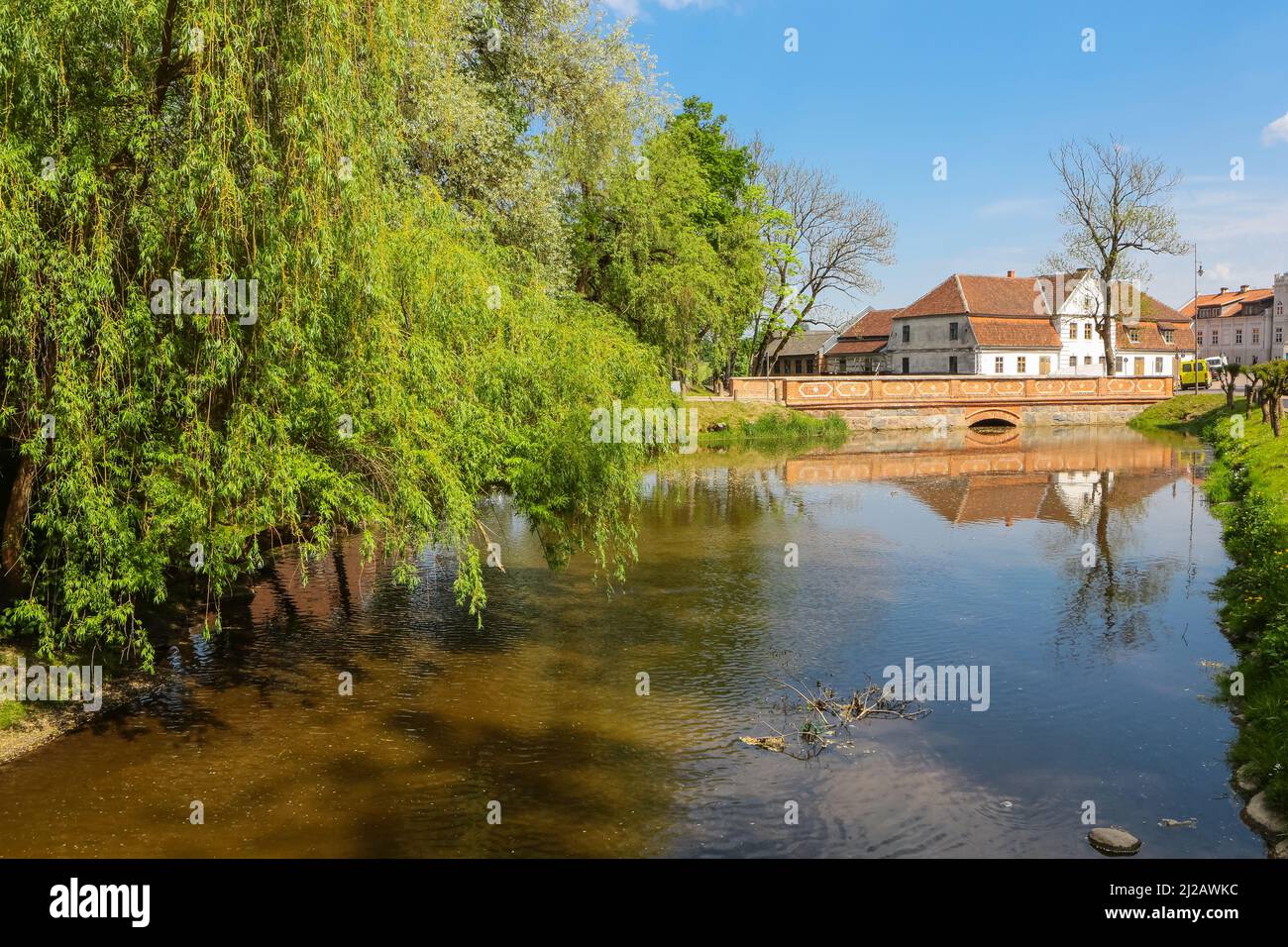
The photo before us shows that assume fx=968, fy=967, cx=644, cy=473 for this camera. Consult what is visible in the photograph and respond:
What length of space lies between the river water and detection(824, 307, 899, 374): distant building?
65.2 metres

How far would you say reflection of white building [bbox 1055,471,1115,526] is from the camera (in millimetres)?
31141

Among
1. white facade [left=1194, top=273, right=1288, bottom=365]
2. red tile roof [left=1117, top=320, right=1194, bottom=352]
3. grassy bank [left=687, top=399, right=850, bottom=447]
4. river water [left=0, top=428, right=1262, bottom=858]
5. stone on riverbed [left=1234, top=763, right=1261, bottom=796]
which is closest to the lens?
river water [left=0, top=428, right=1262, bottom=858]

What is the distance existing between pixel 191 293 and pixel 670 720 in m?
8.17

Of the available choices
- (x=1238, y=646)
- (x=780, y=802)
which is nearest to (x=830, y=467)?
(x=1238, y=646)

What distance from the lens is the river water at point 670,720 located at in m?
10.5

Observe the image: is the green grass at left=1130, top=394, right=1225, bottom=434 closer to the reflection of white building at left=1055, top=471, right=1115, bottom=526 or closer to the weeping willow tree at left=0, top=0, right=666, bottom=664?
the reflection of white building at left=1055, top=471, right=1115, bottom=526

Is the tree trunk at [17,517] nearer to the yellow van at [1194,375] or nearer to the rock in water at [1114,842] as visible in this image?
the rock in water at [1114,842]

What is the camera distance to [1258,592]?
17656 millimetres

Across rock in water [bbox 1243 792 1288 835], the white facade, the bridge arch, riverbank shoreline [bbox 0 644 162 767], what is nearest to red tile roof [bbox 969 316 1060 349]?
the bridge arch

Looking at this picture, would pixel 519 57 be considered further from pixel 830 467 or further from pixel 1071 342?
pixel 1071 342

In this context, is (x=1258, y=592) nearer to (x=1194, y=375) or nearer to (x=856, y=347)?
(x=1194, y=375)

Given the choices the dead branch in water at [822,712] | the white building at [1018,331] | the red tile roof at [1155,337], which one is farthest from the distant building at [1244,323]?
the dead branch in water at [822,712]

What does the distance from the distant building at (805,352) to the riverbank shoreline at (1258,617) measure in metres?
57.9

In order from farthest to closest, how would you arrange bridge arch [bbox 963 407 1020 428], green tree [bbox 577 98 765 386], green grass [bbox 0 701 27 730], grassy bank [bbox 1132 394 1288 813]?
bridge arch [bbox 963 407 1020 428] → green tree [bbox 577 98 765 386] → green grass [bbox 0 701 27 730] → grassy bank [bbox 1132 394 1288 813]
